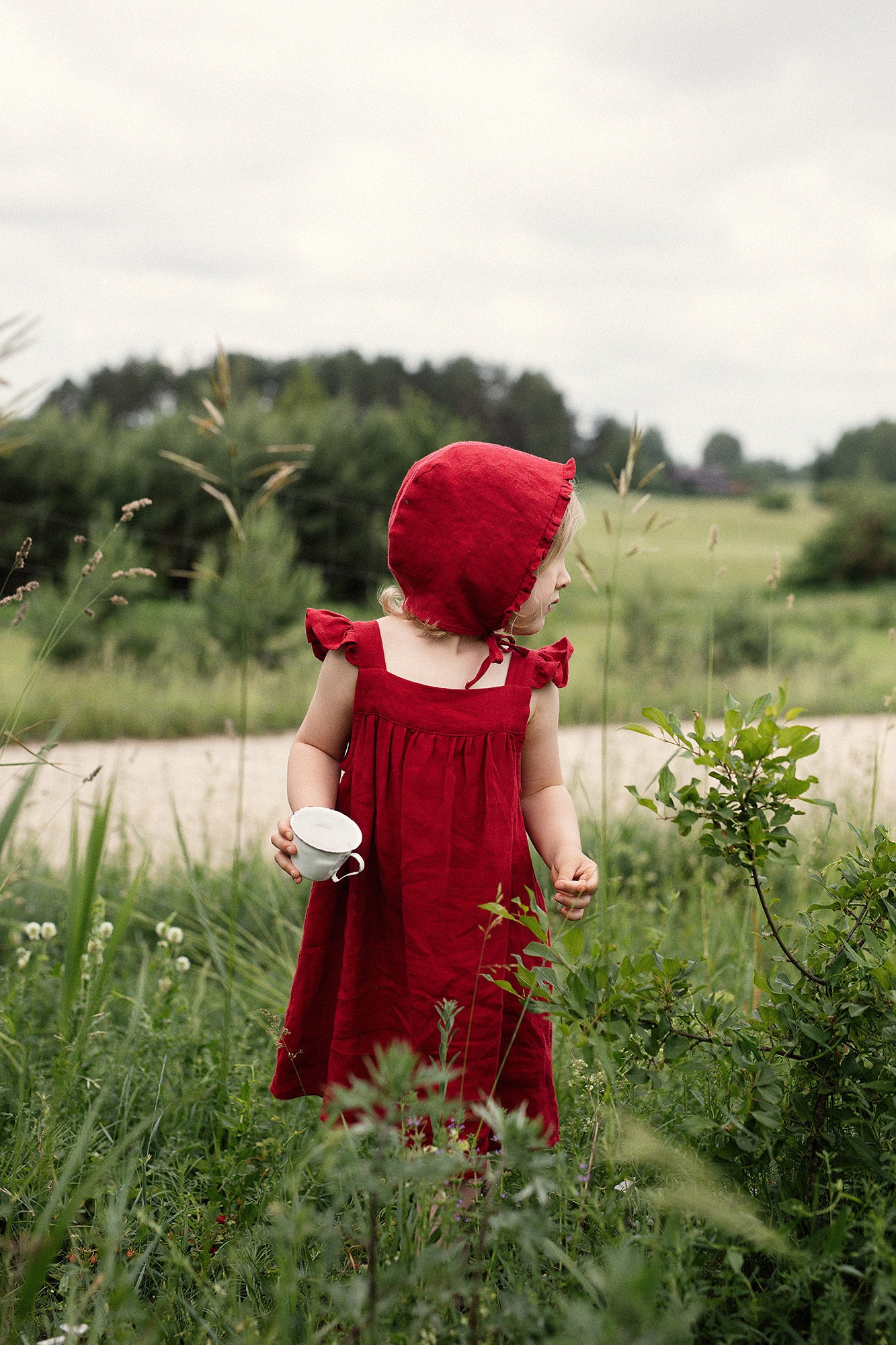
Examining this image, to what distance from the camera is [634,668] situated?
34.6ft

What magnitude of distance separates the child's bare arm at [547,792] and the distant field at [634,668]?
1.30 ft

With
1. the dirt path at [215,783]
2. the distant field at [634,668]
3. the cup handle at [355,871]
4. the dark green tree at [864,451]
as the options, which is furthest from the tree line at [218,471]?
the dark green tree at [864,451]

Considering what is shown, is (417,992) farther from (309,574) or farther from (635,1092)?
(309,574)

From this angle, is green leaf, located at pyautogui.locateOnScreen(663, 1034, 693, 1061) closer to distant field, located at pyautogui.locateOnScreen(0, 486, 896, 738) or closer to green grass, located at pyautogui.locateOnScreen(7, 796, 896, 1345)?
green grass, located at pyautogui.locateOnScreen(7, 796, 896, 1345)

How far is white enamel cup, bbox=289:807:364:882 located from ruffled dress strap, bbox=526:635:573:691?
495mm

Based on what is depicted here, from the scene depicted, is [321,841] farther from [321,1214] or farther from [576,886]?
[321,1214]

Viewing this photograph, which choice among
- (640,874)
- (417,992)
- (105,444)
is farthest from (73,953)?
(105,444)

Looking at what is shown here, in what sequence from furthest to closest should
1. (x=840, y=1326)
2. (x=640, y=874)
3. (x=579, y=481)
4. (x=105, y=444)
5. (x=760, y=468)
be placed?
(x=760, y=468), (x=105, y=444), (x=640, y=874), (x=579, y=481), (x=840, y=1326)

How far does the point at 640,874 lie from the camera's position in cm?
366

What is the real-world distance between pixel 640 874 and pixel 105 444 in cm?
1407

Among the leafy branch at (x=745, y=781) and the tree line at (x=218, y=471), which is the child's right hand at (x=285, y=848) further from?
the tree line at (x=218, y=471)

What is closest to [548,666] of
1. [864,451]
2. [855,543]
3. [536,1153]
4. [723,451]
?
[536,1153]

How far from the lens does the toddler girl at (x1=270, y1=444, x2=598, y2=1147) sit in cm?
177

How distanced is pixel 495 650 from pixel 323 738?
14.8 inches
